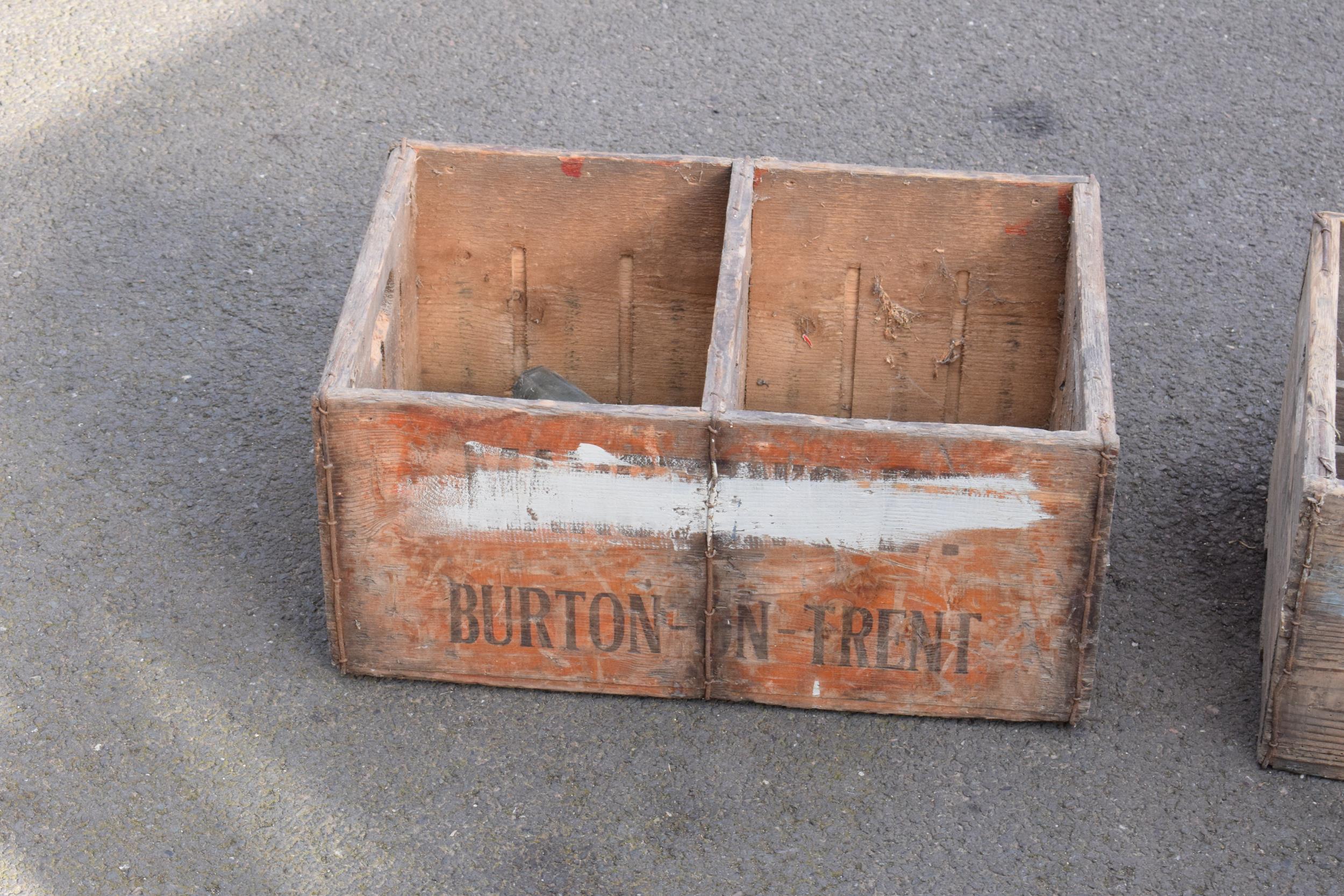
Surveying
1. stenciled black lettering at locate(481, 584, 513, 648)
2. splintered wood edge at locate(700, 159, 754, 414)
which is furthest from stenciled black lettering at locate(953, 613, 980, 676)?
stenciled black lettering at locate(481, 584, 513, 648)

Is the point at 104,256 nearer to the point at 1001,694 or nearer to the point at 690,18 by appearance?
the point at 690,18

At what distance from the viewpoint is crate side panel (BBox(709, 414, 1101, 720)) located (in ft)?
11.2

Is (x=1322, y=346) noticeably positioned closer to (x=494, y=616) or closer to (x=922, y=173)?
(x=922, y=173)

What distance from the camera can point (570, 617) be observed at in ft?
12.2

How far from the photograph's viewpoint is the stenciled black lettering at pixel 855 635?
11.9ft

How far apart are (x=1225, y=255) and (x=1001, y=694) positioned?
7.92 feet

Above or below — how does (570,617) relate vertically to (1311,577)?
below

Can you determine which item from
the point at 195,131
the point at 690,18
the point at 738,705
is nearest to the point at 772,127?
the point at 690,18

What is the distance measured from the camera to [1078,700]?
145 inches

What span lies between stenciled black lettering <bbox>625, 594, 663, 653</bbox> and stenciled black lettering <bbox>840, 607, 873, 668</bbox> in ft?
1.35

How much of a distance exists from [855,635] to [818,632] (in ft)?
0.27

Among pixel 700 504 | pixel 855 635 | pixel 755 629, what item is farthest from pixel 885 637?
pixel 700 504

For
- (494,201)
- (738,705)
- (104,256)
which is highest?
(494,201)

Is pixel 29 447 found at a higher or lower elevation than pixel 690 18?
lower
